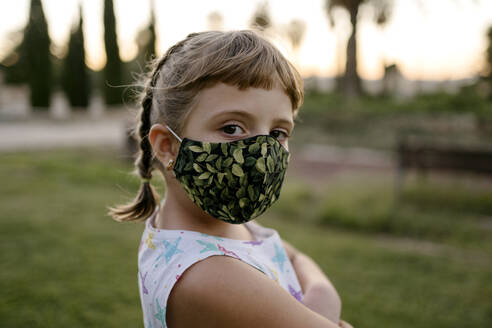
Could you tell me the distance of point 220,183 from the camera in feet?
4.16

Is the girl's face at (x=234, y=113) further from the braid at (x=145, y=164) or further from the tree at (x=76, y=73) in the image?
the tree at (x=76, y=73)

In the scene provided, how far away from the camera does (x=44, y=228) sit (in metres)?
5.10

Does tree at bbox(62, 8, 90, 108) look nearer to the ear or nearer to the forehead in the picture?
the ear

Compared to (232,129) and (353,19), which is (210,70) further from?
(353,19)

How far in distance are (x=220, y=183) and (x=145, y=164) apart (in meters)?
0.47

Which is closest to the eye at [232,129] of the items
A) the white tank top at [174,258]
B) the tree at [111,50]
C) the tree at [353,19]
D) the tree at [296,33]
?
the white tank top at [174,258]

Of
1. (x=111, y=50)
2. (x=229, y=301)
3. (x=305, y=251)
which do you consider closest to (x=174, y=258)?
(x=229, y=301)

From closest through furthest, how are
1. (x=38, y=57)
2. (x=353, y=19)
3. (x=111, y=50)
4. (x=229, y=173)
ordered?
(x=229, y=173), (x=353, y=19), (x=38, y=57), (x=111, y=50)

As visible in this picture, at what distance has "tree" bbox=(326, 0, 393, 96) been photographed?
18.2 meters

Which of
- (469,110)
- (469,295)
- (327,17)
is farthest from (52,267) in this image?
(327,17)

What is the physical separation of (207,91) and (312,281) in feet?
2.53

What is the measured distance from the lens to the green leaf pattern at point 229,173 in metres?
1.25

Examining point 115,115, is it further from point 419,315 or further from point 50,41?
point 419,315

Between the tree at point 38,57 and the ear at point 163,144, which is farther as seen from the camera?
the tree at point 38,57
